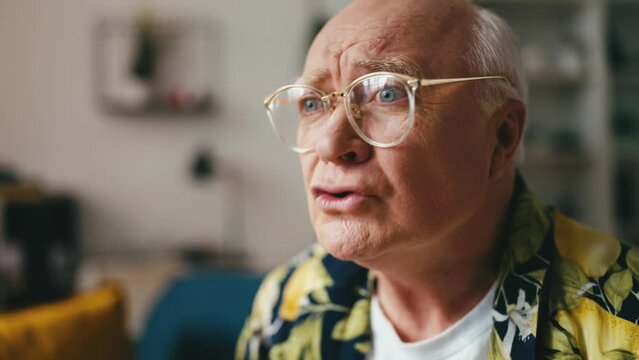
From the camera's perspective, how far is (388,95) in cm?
70

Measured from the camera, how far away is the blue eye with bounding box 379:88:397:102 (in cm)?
69

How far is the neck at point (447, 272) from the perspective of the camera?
760 mm

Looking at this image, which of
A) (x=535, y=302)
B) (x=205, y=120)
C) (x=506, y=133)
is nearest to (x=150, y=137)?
(x=205, y=120)

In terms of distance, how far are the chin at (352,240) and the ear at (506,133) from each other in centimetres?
21

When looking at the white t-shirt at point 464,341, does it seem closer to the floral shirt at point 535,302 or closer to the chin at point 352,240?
the floral shirt at point 535,302

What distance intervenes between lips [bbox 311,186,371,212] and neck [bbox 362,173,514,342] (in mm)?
94

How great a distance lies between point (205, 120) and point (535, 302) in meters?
2.92

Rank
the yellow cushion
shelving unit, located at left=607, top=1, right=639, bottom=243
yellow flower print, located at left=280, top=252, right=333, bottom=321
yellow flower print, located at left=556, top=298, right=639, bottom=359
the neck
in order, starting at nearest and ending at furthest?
yellow flower print, located at left=556, top=298, right=639, bottom=359 → the neck → yellow flower print, located at left=280, top=252, right=333, bottom=321 → the yellow cushion → shelving unit, located at left=607, top=1, right=639, bottom=243

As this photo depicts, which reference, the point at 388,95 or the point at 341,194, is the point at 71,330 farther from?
the point at 388,95

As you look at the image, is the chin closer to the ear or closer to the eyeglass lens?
the eyeglass lens

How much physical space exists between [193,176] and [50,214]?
32.6 inches

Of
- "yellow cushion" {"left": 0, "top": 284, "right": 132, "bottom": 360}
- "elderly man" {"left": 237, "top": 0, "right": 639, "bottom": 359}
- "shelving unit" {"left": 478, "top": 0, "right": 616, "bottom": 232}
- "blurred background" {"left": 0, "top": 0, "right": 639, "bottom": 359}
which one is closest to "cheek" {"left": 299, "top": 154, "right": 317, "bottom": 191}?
"elderly man" {"left": 237, "top": 0, "right": 639, "bottom": 359}

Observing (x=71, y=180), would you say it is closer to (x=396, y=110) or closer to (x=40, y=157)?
(x=40, y=157)

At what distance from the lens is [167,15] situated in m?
3.36
